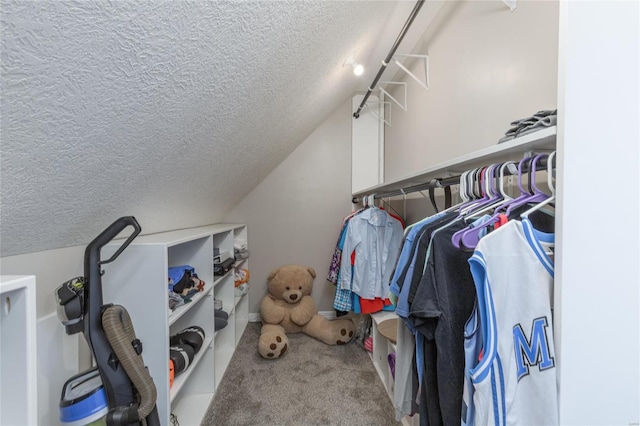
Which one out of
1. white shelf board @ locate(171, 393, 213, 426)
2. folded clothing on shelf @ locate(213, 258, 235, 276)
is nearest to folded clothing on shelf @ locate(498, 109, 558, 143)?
folded clothing on shelf @ locate(213, 258, 235, 276)

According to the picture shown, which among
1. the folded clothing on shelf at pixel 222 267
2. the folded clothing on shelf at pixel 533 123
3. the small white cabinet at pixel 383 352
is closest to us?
the folded clothing on shelf at pixel 533 123

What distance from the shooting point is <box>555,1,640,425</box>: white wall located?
528mm

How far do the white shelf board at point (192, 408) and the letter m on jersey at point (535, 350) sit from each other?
1638 mm

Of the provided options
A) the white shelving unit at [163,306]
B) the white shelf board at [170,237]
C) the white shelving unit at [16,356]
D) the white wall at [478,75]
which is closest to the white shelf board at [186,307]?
the white shelving unit at [163,306]

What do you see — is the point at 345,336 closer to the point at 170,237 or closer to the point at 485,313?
the point at 170,237

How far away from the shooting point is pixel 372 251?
→ 2008mm

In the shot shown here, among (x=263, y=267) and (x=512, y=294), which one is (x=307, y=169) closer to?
(x=263, y=267)

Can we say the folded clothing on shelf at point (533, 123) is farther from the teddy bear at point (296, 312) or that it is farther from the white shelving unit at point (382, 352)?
the teddy bear at point (296, 312)

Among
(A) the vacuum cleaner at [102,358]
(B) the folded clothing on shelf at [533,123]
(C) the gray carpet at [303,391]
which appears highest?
(B) the folded clothing on shelf at [533,123]

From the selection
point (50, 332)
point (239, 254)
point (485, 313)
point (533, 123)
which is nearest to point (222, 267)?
point (239, 254)

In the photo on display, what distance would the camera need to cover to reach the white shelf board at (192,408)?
59.0 inches

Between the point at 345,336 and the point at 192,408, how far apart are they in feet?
4.11

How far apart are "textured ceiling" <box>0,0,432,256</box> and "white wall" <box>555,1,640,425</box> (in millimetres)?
793

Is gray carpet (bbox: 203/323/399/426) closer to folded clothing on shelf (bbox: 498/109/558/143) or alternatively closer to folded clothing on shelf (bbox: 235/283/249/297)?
folded clothing on shelf (bbox: 235/283/249/297)
